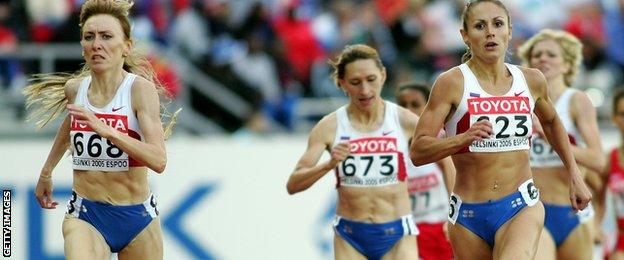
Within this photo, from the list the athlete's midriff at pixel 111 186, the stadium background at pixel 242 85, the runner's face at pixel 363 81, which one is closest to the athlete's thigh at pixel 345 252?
the runner's face at pixel 363 81

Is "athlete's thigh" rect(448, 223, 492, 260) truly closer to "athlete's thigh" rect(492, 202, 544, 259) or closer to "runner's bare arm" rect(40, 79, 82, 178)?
"athlete's thigh" rect(492, 202, 544, 259)

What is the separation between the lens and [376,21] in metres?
17.6

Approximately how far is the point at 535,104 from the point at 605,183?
373 cm

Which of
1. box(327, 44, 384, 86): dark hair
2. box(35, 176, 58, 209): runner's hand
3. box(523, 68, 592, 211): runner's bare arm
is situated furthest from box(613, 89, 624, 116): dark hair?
box(35, 176, 58, 209): runner's hand

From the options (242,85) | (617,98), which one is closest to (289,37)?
(242,85)

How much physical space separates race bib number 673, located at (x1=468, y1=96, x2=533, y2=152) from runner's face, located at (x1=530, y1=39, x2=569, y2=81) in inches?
106

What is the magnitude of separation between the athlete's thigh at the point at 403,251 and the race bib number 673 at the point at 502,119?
1.63 meters

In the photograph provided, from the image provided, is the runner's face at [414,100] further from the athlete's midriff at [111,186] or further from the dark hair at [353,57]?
the athlete's midriff at [111,186]

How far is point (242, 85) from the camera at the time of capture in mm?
16562

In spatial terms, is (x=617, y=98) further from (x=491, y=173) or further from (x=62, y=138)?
(x=62, y=138)

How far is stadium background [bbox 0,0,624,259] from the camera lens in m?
15.4

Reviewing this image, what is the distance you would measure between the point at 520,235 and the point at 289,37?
9.17m

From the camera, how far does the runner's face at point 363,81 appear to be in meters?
10.1

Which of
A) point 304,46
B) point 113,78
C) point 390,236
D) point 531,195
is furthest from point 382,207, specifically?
point 304,46
